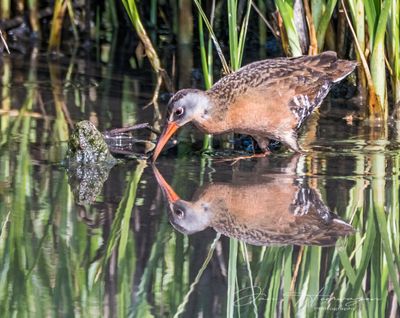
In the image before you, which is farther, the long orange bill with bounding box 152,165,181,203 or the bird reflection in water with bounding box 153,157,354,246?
the long orange bill with bounding box 152,165,181,203

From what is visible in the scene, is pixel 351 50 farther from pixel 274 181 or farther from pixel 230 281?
pixel 230 281

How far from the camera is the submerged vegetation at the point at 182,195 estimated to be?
4.39m

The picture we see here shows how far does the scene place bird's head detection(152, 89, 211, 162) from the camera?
6.52 m

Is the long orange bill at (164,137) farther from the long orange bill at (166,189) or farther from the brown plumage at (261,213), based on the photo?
the brown plumage at (261,213)

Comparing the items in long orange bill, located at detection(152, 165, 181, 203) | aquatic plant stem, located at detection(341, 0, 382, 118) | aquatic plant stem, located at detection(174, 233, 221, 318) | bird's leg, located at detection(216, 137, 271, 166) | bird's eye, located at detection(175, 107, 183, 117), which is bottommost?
aquatic plant stem, located at detection(174, 233, 221, 318)

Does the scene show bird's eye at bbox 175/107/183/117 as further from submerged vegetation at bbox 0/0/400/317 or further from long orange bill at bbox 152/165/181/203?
long orange bill at bbox 152/165/181/203

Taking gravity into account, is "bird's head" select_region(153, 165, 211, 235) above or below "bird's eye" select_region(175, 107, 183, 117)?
below

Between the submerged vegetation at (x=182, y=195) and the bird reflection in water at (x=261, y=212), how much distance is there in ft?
0.26

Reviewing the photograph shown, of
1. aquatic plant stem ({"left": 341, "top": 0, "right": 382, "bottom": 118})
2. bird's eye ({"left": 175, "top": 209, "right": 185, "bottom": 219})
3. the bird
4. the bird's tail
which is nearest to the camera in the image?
bird's eye ({"left": 175, "top": 209, "right": 185, "bottom": 219})

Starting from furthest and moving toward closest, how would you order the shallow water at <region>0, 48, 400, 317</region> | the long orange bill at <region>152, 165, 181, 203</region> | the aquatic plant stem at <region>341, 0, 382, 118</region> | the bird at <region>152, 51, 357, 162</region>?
the aquatic plant stem at <region>341, 0, 382, 118</region>
the bird at <region>152, 51, 357, 162</region>
the long orange bill at <region>152, 165, 181, 203</region>
the shallow water at <region>0, 48, 400, 317</region>

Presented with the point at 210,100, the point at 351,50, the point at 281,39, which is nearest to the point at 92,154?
the point at 210,100

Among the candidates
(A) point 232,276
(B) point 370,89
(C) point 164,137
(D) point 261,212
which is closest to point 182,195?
(D) point 261,212

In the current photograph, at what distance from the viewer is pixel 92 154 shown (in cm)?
637

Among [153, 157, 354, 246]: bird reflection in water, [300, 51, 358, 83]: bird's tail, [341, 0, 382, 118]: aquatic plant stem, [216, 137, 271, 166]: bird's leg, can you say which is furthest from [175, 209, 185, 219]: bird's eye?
[341, 0, 382, 118]: aquatic plant stem
